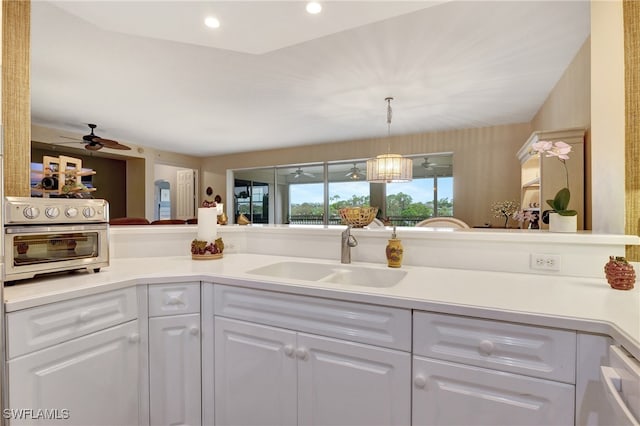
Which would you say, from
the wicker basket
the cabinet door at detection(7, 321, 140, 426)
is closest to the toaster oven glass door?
the cabinet door at detection(7, 321, 140, 426)

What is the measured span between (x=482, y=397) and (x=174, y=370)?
1.27 meters

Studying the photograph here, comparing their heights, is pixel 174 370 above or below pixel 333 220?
below

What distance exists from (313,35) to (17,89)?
5.17 ft

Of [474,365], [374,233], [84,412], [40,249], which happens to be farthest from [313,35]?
[84,412]

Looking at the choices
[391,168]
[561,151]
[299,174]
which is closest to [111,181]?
[299,174]

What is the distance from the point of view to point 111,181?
7.23 metres

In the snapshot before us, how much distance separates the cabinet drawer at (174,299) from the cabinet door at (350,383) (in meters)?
0.57

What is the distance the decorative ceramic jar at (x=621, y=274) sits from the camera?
1152mm

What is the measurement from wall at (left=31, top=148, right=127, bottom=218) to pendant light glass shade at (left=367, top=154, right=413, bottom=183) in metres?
6.25

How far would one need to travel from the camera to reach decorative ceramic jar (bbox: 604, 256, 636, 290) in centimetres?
115

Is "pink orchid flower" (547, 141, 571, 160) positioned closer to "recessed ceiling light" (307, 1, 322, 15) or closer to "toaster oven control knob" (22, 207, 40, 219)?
"recessed ceiling light" (307, 1, 322, 15)

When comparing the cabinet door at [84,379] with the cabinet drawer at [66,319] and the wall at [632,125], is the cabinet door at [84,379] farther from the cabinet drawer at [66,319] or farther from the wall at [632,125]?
the wall at [632,125]

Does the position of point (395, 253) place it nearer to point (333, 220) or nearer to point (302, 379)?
point (302, 379)

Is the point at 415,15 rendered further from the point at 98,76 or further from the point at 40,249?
the point at 98,76
